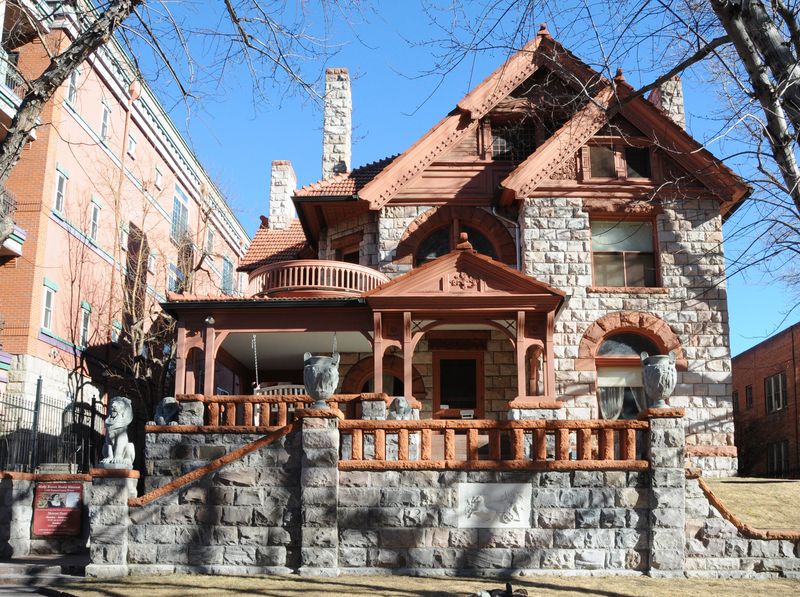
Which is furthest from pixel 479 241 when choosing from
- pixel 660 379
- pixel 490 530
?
pixel 490 530

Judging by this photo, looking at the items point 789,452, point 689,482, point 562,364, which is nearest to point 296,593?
point 689,482

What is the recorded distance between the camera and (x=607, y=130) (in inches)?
891

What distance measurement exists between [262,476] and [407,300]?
23.9 feet

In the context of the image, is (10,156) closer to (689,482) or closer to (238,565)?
(238,565)

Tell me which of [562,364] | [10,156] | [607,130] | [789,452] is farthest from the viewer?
[789,452]

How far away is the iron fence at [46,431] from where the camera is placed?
19.0m

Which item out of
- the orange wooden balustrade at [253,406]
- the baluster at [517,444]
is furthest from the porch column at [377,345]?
the baluster at [517,444]

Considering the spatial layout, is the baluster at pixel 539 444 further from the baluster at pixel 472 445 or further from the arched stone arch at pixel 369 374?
the arched stone arch at pixel 369 374

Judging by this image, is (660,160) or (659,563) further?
(660,160)

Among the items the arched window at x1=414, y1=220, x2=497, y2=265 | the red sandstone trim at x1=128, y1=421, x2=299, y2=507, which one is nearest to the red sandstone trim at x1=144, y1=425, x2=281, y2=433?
the red sandstone trim at x1=128, y1=421, x2=299, y2=507

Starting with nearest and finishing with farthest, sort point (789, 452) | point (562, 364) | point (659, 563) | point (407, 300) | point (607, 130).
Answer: point (659, 563)
point (407, 300)
point (562, 364)
point (607, 130)
point (789, 452)

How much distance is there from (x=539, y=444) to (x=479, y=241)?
1032 centimetres

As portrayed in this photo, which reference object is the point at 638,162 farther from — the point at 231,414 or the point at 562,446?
the point at 231,414

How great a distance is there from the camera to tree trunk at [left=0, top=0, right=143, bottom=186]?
29.3 feet
